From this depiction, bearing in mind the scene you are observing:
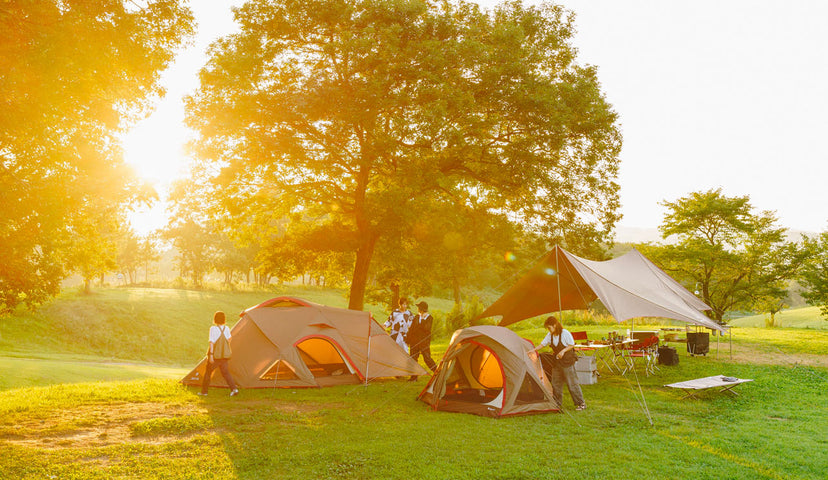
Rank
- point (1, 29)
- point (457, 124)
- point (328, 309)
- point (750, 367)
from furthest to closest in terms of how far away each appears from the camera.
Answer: point (457, 124)
point (750, 367)
point (328, 309)
point (1, 29)

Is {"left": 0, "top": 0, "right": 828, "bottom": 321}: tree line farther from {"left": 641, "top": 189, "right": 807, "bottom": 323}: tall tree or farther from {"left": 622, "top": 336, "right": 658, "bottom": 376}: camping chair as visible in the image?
{"left": 641, "top": 189, "right": 807, "bottom": 323}: tall tree

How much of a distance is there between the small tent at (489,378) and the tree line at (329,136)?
2626 mm

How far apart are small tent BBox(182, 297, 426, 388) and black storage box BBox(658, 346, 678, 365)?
277 inches

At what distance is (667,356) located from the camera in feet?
49.2

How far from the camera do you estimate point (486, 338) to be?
996 cm

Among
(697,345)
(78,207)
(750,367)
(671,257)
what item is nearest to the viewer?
(78,207)

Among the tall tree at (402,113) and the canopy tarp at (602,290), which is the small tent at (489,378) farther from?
the tall tree at (402,113)

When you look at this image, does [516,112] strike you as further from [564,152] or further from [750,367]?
[750,367]

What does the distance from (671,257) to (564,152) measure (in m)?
20.0

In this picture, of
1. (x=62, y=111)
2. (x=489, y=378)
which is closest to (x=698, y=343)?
(x=489, y=378)

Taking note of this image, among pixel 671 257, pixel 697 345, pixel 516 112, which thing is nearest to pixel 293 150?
pixel 516 112

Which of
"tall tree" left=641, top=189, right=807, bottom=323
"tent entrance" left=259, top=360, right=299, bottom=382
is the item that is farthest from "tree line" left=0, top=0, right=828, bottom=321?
"tall tree" left=641, top=189, right=807, bottom=323

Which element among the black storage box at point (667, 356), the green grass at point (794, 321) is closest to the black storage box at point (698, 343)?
the black storage box at point (667, 356)

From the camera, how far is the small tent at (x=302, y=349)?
11.7 metres
